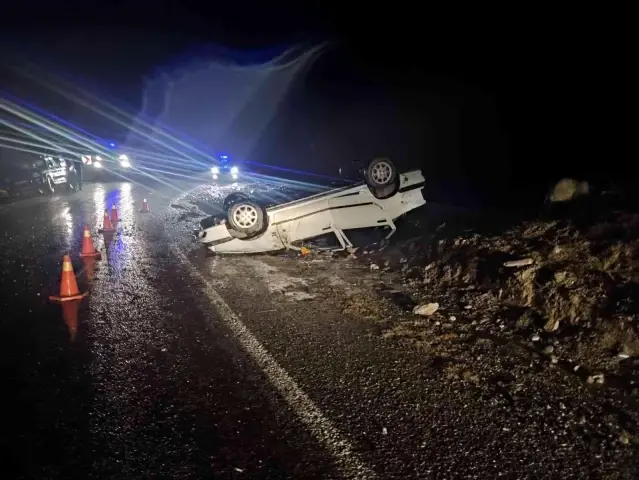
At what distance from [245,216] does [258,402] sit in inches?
191

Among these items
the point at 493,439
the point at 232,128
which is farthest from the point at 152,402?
the point at 232,128

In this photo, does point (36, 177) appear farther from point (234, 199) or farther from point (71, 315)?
point (71, 315)

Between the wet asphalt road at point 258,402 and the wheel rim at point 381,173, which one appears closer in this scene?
the wet asphalt road at point 258,402

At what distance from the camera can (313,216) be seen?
8750 millimetres

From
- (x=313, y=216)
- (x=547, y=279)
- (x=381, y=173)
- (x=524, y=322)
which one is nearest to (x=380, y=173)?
(x=381, y=173)

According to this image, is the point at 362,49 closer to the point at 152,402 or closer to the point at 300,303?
the point at 300,303

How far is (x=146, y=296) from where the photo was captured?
6688 mm

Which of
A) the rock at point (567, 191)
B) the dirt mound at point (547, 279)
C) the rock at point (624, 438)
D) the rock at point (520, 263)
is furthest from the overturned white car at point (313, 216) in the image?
the rock at point (624, 438)

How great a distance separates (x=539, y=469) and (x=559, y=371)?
1.42 m

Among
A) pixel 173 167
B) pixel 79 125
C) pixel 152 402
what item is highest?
pixel 79 125

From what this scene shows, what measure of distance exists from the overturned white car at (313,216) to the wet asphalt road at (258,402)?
1.98 metres

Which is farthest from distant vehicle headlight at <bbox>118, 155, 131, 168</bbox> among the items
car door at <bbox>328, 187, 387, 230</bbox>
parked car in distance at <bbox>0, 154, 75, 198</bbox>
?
car door at <bbox>328, 187, 387, 230</bbox>

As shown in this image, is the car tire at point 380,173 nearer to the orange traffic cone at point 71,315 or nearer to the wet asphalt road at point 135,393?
the wet asphalt road at point 135,393

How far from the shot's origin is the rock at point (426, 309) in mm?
5750
